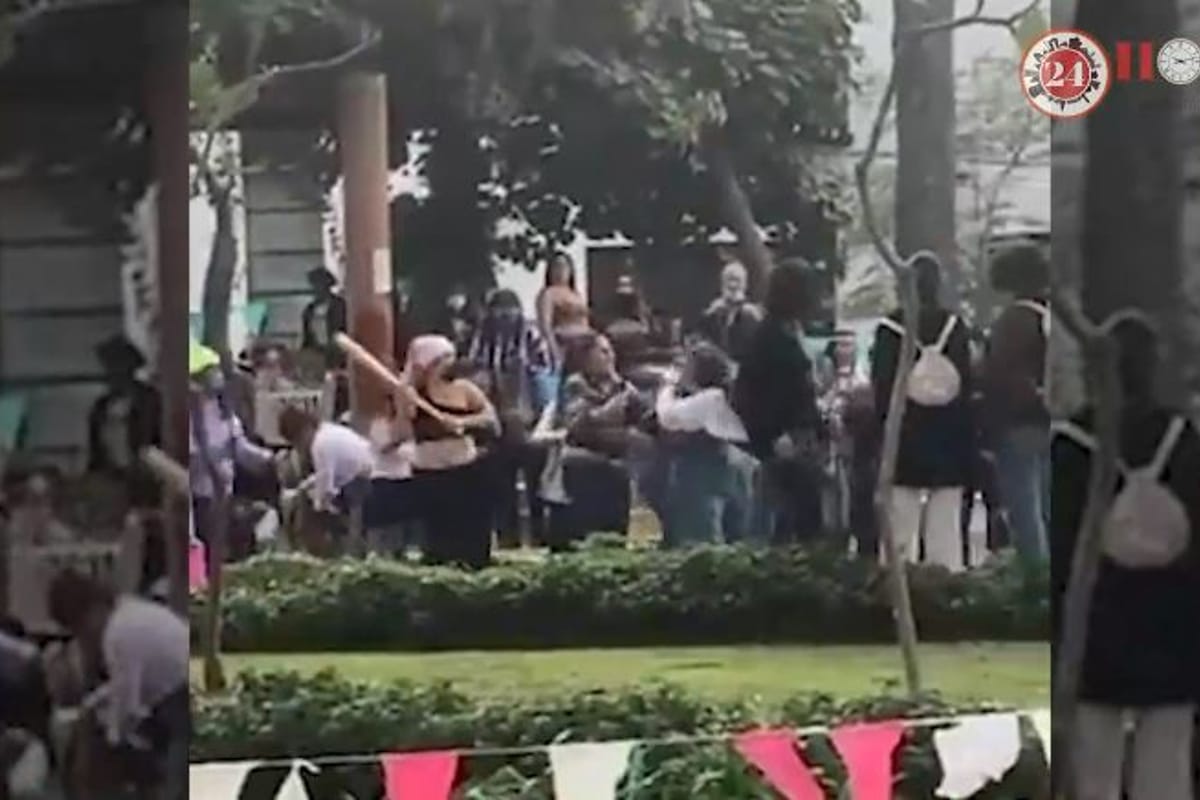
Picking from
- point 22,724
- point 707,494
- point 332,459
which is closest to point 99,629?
point 22,724

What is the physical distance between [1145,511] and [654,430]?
0.89 metres

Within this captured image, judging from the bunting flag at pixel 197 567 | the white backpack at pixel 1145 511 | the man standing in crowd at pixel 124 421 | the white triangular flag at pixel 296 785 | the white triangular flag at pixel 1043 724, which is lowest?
the white triangular flag at pixel 296 785

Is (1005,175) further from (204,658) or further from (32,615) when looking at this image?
(32,615)

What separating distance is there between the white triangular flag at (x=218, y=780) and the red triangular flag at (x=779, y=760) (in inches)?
33.4

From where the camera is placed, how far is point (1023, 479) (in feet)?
10.3

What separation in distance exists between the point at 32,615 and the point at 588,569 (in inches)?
36.4

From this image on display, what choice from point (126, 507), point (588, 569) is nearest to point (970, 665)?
point (588, 569)

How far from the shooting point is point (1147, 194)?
10.3 feet

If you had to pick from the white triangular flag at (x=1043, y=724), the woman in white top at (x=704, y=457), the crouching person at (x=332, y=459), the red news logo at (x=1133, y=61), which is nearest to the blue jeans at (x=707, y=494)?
the woman in white top at (x=704, y=457)

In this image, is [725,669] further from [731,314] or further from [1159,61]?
[1159,61]

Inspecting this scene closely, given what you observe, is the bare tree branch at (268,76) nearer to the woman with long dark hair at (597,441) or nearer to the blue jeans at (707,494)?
the woman with long dark hair at (597,441)

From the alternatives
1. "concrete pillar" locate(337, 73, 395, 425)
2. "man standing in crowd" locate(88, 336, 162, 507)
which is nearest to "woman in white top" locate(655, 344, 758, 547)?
"concrete pillar" locate(337, 73, 395, 425)

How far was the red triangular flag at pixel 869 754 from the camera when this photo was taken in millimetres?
3113

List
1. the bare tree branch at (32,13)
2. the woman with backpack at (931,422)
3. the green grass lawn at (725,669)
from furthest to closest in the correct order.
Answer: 1. the woman with backpack at (931,422)
2. the green grass lawn at (725,669)
3. the bare tree branch at (32,13)
